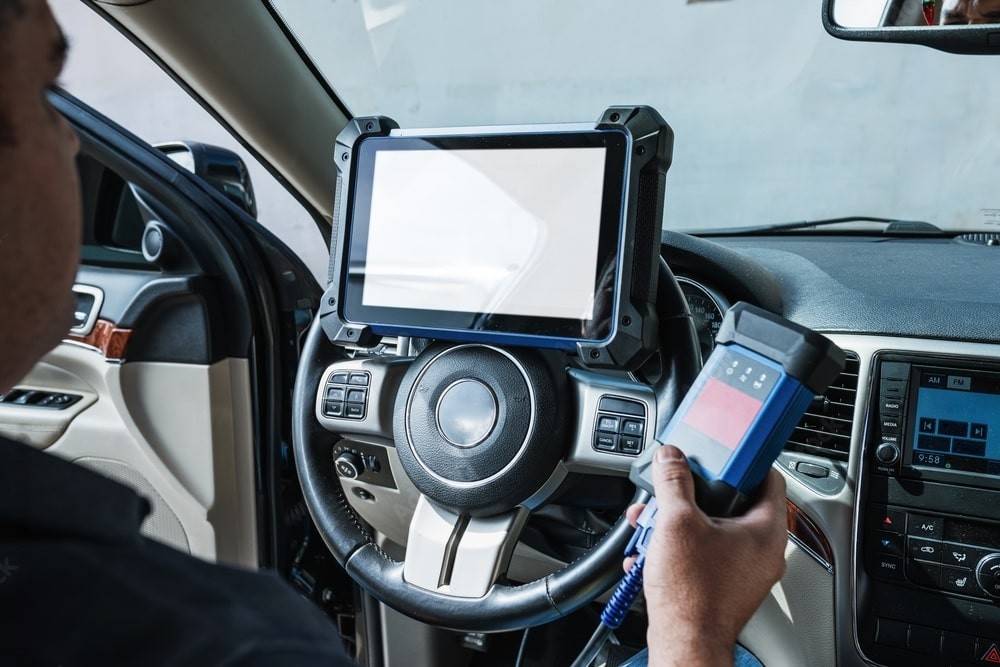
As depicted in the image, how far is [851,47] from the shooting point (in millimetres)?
2088

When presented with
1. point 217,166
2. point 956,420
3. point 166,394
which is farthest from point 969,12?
point 166,394

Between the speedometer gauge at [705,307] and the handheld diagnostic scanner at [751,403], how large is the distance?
45cm

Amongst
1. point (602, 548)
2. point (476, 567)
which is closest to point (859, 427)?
point (602, 548)

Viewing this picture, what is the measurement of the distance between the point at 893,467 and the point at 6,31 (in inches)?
51.8

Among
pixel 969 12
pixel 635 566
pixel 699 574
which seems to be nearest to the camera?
pixel 699 574

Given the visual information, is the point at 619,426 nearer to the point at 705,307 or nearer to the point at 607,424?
the point at 607,424

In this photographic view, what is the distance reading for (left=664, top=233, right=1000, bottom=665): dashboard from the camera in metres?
1.32

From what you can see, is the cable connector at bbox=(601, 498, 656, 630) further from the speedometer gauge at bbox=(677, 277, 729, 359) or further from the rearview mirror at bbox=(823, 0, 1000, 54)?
the rearview mirror at bbox=(823, 0, 1000, 54)

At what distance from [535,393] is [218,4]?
83cm

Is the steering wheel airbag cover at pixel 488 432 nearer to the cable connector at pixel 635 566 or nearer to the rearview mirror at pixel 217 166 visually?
the cable connector at pixel 635 566

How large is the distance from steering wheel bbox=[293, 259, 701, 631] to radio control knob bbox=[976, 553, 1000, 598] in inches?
22.8

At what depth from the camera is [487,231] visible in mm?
1244

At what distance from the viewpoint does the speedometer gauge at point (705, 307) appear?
150 cm

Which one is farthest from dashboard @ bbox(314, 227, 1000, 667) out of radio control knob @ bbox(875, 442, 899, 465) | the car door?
the car door
